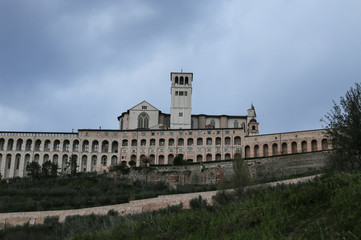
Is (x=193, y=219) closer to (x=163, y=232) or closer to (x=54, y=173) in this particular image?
(x=163, y=232)

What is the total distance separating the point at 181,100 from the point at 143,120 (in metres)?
8.55

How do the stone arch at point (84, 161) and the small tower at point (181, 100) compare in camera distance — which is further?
the small tower at point (181, 100)

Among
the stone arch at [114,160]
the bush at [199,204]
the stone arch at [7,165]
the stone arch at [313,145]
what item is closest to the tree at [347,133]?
the bush at [199,204]

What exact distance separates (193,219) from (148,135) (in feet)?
213

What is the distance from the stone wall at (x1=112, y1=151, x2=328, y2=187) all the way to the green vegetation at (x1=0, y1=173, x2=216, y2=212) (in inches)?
193

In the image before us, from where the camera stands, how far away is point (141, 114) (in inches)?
3118

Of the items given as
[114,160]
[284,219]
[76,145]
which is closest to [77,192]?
[114,160]

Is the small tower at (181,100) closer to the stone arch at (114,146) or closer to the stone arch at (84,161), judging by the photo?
the stone arch at (114,146)

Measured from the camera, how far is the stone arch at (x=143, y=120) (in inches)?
3088

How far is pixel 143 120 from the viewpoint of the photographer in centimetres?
7888

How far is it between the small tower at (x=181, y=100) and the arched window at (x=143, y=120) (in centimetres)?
475

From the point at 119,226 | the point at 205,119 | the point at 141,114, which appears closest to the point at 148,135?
the point at 141,114

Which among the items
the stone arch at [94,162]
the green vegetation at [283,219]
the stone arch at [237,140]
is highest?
the stone arch at [237,140]

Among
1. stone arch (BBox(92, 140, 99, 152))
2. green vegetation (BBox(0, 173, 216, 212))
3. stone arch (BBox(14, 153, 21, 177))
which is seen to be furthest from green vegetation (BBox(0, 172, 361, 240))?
stone arch (BBox(14, 153, 21, 177))
